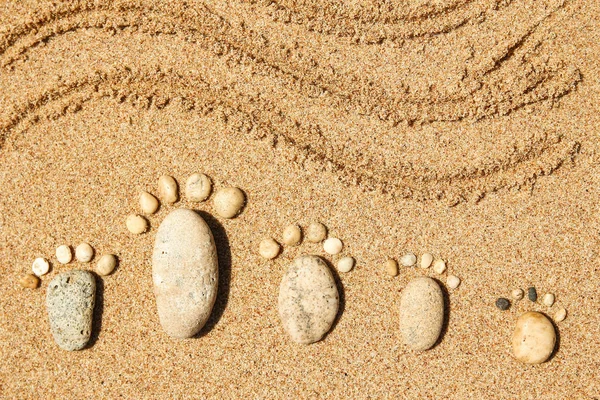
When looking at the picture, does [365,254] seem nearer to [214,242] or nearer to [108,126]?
[214,242]

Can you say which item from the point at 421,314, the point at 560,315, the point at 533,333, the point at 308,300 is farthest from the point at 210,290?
the point at 560,315

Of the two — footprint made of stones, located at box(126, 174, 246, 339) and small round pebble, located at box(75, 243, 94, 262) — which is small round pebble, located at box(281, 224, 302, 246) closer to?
footprint made of stones, located at box(126, 174, 246, 339)

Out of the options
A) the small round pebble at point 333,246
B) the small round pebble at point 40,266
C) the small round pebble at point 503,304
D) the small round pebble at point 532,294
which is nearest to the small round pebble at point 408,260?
the small round pebble at point 333,246

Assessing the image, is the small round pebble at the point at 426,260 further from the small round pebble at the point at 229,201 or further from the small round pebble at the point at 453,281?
the small round pebble at the point at 229,201

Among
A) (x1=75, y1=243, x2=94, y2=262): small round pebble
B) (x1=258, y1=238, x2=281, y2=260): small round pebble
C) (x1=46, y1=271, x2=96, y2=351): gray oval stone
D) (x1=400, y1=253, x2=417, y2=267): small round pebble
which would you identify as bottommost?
(x1=46, y1=271, x2=96, y2=351): gray oval stone

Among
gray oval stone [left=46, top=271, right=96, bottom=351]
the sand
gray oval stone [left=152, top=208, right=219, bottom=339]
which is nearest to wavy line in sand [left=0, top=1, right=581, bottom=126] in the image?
the sand

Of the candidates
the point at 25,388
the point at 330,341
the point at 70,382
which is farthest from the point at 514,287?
the point at 25,388
